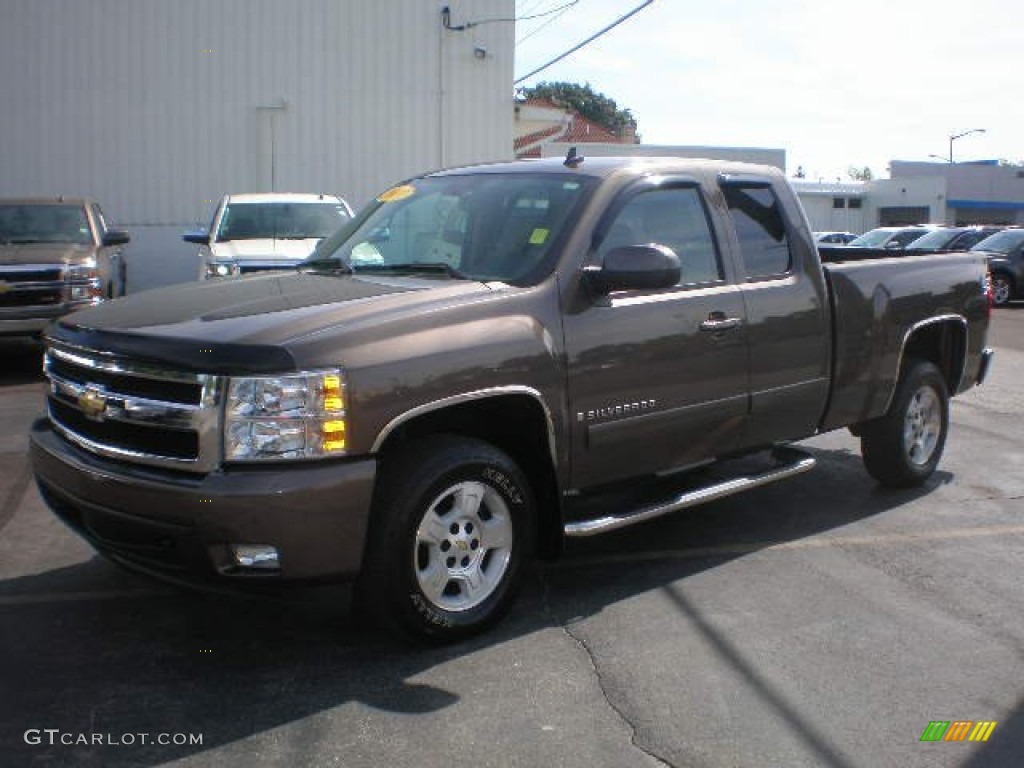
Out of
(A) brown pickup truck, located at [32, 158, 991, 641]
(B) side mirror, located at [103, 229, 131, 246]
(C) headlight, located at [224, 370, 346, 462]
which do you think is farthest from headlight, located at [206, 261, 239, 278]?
(C) headlight, located at [224, 370, 346, 462]

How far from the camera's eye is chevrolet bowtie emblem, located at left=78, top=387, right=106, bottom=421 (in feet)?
13.8

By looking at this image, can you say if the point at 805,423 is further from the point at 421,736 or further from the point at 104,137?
the point at 104,137

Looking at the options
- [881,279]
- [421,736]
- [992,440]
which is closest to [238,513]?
[421,736]

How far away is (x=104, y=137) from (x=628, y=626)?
17994 millimetres

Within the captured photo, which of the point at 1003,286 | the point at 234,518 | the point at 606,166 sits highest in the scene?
the point at 606,166

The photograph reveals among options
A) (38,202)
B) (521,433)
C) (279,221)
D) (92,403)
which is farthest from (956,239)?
(92,403)

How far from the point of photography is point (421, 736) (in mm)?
3629

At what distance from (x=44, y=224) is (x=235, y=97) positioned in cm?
870

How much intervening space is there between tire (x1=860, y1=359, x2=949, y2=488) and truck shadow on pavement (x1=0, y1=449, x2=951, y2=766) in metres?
1.24

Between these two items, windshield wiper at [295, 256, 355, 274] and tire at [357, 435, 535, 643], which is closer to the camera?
tire at [357, 435, 535, 643]

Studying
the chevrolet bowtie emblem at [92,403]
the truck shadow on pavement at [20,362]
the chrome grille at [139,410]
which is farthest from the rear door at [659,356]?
the truck shadow on pavement at [20,362]

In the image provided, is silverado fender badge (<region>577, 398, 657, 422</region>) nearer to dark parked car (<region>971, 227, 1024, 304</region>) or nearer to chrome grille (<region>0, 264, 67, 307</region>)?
chrome grille (<region>0, 264, 67, 307</region>)

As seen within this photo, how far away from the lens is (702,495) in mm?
5285

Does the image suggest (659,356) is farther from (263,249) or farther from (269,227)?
(269,227)
